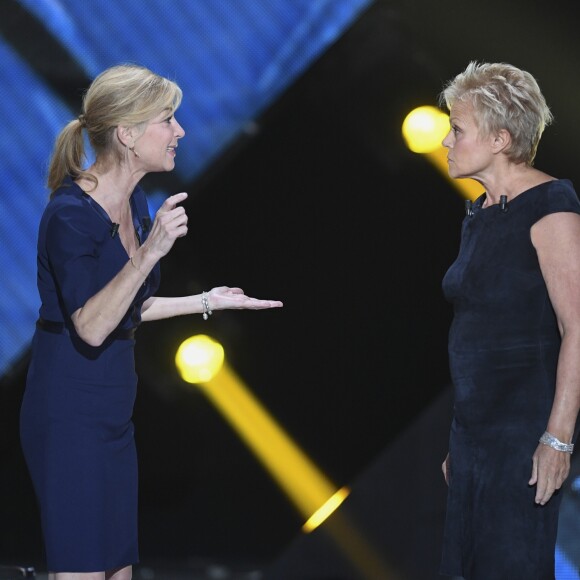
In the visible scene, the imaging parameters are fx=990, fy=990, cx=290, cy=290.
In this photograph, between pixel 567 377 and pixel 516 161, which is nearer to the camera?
pixel 567 377

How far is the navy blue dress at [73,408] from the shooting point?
1.94 m

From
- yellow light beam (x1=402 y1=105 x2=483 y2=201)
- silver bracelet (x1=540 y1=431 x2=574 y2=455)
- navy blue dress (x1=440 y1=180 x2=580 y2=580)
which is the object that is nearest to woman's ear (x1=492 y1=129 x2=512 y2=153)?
navy blue dress (x1=440 y1=180 x2=580 y2=580)

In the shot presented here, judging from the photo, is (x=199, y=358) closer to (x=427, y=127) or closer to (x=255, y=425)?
(x=255, y=425)

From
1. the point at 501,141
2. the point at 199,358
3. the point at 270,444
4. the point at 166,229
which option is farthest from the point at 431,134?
the point at 166,229

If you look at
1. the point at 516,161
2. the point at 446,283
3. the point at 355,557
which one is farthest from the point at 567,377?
the point at 355,557

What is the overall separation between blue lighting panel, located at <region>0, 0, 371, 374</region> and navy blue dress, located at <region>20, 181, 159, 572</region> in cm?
131

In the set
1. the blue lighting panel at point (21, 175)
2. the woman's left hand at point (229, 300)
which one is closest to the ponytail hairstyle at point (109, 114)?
the woman's left hand at point (229, 300)

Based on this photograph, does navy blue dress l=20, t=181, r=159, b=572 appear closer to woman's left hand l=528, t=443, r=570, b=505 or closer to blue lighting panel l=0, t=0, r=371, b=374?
woman's left hand l=528, t=443, r=570, b=505

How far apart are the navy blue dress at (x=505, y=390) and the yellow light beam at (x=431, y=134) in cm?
132

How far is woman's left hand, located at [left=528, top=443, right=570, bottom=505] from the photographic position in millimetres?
1805

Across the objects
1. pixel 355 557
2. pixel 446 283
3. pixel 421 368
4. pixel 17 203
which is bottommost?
pixel 355 557

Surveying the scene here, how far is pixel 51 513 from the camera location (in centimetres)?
195

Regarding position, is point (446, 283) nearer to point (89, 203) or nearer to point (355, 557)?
point (89, 203)

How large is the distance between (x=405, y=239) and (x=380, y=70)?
0.57 m
